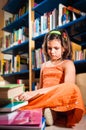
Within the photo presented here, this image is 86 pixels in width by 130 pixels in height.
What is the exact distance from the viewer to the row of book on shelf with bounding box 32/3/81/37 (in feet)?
6.25

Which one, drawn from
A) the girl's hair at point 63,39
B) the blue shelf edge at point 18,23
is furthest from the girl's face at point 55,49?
the blue shelf edge at point 18,23

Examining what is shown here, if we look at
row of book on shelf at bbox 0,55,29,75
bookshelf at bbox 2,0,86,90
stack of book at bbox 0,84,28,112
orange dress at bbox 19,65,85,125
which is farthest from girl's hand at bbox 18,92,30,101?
row of book on shelf at bbox 0,55,29,75

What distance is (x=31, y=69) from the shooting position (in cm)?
224

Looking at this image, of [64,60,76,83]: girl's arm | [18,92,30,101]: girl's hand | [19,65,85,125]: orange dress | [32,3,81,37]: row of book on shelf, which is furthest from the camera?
[32,3,81,37]: row of book on shelf

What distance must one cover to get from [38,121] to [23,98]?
294mm

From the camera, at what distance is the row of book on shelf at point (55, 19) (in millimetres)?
1906

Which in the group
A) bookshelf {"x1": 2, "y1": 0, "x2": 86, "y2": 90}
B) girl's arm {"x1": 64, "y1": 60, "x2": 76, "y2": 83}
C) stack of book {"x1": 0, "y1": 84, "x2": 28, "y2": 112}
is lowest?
stack of book {"x1": 0, "y1": 84, "x2": 28, "y2": 112}

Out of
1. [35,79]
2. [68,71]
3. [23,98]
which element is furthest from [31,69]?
[23,98]

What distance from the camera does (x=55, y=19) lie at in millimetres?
2025

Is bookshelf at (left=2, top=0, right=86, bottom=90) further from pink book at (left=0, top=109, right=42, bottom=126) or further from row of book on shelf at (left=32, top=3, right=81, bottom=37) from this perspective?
pink book at (left=0, top=109, right=42, bottom=126)

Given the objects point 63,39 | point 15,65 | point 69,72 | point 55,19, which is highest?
point 55,19

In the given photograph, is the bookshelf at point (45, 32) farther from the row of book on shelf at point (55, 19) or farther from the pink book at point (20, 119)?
the pink book at point (20, 119)

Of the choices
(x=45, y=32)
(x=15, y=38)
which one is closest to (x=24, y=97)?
(x=45, y=32)

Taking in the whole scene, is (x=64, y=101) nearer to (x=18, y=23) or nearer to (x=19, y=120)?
(x=19, y=120)
